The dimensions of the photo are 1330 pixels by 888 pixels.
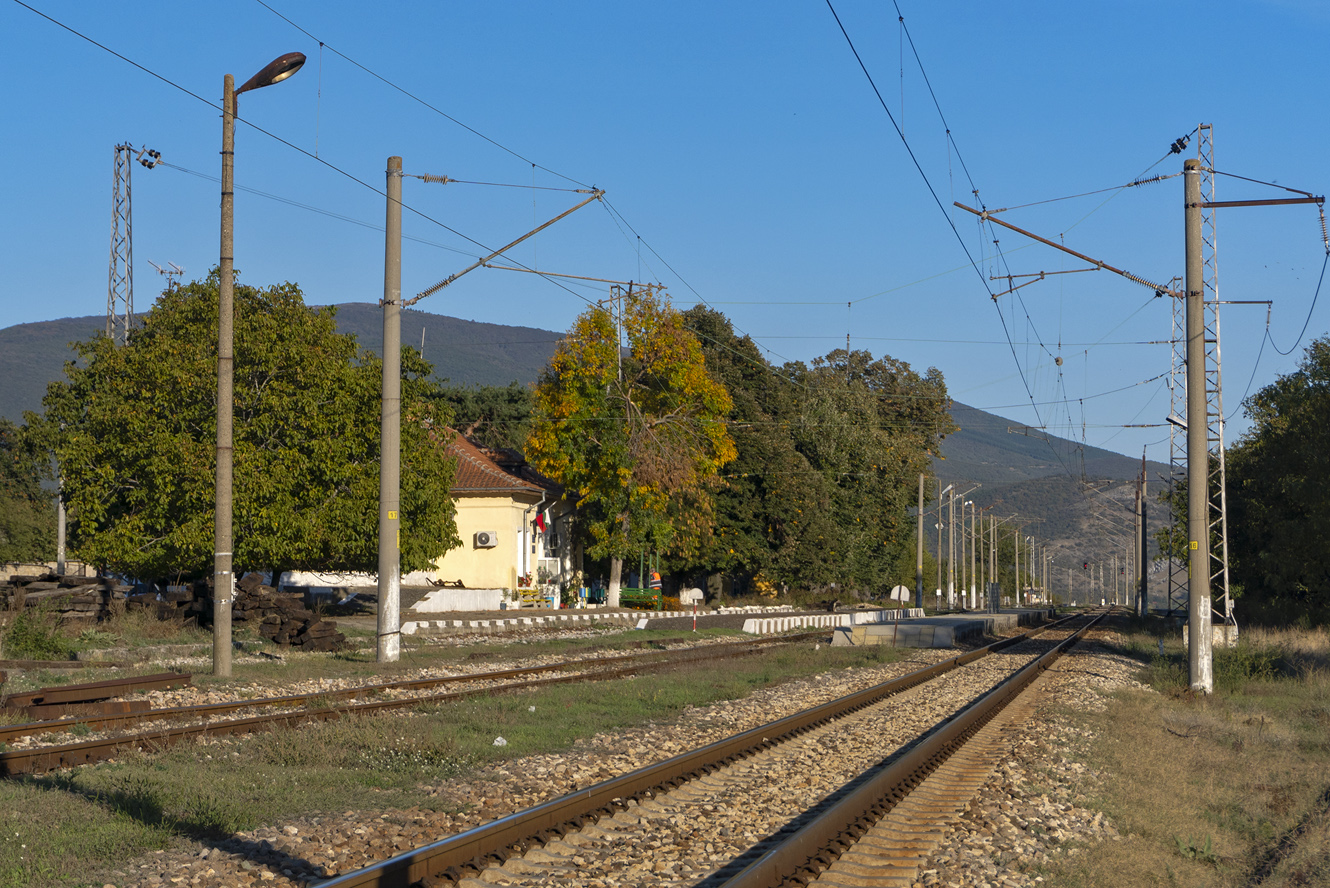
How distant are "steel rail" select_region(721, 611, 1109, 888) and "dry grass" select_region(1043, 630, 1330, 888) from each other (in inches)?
55.8

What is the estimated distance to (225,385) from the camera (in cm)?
1812

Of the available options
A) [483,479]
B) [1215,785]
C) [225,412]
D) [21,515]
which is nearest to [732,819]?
[1215,785]

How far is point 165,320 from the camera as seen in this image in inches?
1192

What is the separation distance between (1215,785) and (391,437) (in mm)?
15080

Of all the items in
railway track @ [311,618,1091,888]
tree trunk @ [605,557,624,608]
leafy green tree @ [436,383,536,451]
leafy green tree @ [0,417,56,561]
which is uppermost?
leafy green tree @ [436,383,536,451]

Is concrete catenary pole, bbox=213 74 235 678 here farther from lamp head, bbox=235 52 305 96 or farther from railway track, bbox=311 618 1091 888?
railway track, bbox=311 618 1091 888

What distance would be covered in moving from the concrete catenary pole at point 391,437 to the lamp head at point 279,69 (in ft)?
14.6

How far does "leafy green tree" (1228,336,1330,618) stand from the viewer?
36.3m

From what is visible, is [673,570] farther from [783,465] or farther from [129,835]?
[129,835]

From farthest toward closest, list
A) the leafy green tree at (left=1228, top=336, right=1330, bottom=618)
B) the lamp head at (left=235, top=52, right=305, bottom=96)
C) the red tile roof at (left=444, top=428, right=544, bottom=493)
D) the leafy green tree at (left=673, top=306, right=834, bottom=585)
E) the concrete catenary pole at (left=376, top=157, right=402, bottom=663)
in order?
the leafy green tree at (left=673, top=306, right=834, bottom=585) < the red tile roof at (left=444, top=428, right=544, bottom=493) < the leafy green tree at (left=1228, top=336, right=1330, bottom=618) < the concrete catenary pole at (left=376, top=157, right=402, bottom=663) < the lamp head at (left=235, top=52, right=305, bottom=96)

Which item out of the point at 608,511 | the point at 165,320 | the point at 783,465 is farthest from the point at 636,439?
the point at 165,320

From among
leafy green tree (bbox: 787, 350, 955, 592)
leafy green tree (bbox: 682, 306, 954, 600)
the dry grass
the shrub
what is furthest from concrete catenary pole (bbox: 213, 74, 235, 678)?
leafy green tree (bbox: 787, 350, 955, 592)

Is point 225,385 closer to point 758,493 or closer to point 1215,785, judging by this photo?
point 1215,785

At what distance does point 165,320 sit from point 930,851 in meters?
27.8
